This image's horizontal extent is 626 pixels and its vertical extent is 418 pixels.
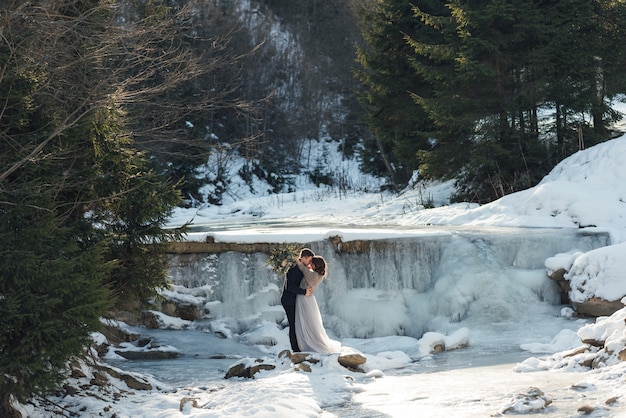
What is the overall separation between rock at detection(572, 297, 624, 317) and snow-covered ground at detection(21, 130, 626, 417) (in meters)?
0.09

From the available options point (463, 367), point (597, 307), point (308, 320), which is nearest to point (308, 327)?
point (308, 320)

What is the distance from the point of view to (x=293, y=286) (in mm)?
10648

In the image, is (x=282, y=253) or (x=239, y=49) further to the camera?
(x=239, y=49)

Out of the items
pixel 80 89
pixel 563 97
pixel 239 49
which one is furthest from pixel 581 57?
pixel 239 49

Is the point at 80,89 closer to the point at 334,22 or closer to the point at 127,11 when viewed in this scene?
the point at 127,11

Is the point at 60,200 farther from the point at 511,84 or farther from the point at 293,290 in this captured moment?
the point at 511,84

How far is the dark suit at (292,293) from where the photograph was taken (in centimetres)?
1062

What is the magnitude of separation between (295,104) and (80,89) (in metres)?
29.5

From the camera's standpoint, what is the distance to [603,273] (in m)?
12.4

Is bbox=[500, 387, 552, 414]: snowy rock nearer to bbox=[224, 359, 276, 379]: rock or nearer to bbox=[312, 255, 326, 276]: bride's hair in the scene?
bbox=[224, 359, 276, 379]: rock

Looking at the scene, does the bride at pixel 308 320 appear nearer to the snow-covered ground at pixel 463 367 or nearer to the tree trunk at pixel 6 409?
the snow-covered ground at pixel 463 367

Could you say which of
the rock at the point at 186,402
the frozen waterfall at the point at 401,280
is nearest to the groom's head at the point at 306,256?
the rock at the point at 186,402

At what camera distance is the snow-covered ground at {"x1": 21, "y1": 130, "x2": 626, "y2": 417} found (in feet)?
24.7

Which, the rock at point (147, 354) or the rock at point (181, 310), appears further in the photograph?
the rock at point (181, 310)
